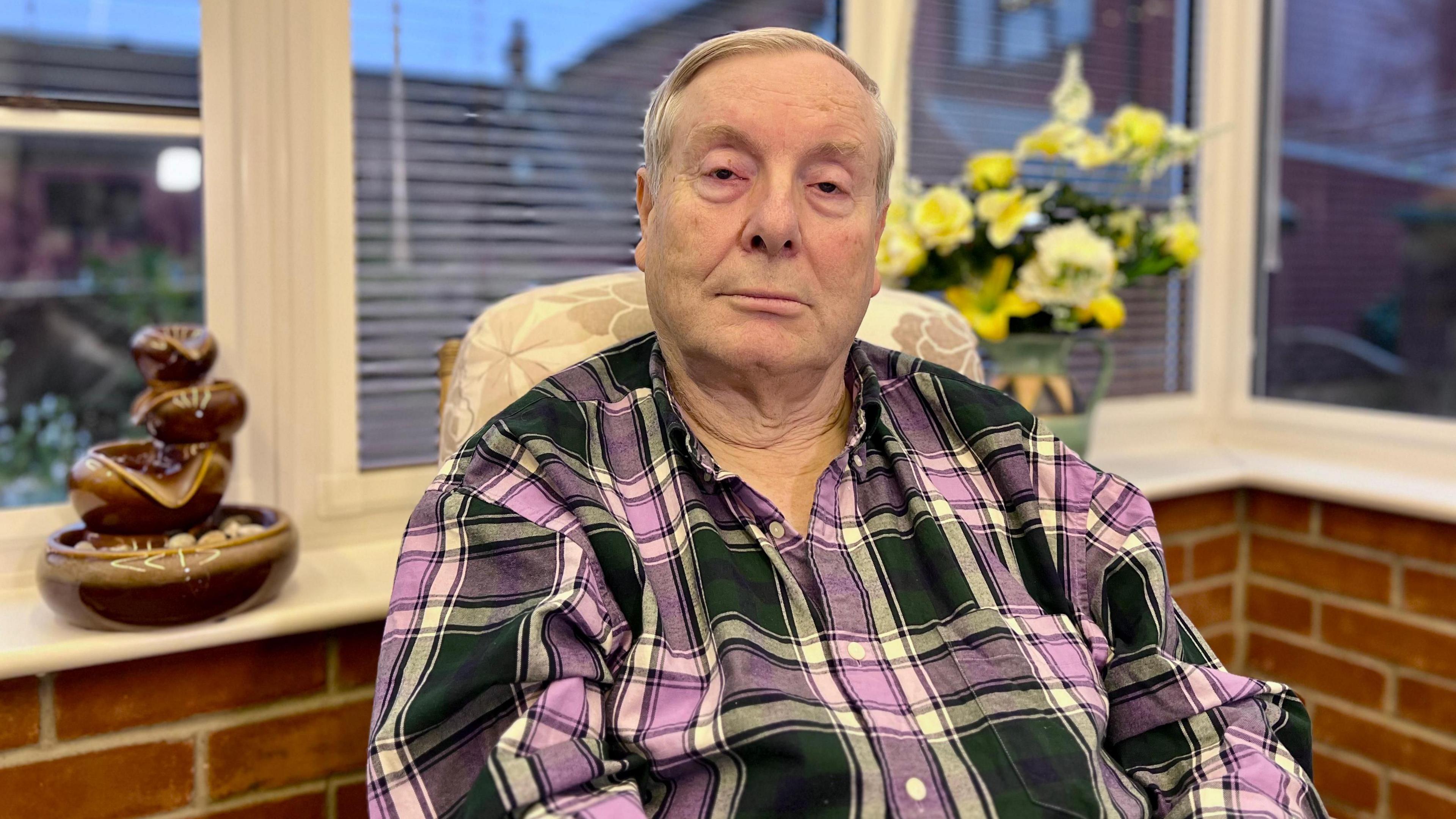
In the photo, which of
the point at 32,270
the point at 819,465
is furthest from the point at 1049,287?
the point at 32,270

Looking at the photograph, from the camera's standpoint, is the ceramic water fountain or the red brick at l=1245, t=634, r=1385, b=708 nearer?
the ceramic water fountain

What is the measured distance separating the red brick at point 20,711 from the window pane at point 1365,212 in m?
2.46

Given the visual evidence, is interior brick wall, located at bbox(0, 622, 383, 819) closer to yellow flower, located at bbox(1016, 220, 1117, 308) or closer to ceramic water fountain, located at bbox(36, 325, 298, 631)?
ceramic water fountain, located at bbox(36, 325, 298, 631)

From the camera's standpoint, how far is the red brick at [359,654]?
144cm

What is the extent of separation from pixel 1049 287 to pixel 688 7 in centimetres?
81

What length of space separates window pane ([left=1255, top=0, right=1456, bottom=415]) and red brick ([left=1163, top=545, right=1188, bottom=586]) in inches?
23.1

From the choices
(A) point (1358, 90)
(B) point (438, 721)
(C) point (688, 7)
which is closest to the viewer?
(B) point (438, 721)

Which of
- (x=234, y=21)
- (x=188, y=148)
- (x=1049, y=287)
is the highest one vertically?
(x=234, y=21)

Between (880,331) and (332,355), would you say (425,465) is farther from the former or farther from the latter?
(880,331)

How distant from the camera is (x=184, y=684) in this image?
1.31m

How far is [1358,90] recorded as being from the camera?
7.85 ft

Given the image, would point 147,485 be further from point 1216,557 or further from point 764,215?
point 1216,557

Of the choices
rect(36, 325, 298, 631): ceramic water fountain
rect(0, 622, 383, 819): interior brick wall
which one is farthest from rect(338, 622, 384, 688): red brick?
rect(36, 325, 298, 631): ceramic water fountain

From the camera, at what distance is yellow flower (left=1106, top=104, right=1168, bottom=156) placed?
197 centimetres
